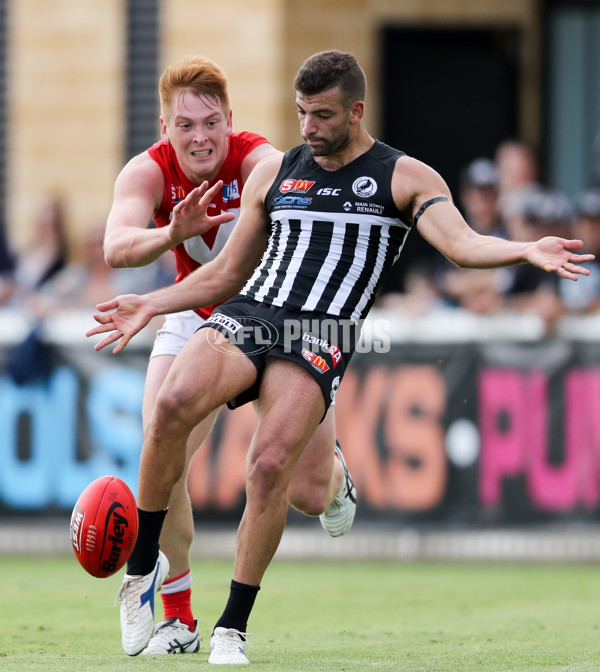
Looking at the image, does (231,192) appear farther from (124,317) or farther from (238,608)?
(238,608)

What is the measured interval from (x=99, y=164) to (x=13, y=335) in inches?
165

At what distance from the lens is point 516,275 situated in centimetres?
1138

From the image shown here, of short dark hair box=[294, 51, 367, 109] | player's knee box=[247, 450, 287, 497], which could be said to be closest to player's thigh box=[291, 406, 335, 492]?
player's knee box=[247, 450, 287, 497]

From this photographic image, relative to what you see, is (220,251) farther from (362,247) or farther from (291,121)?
(291,121)

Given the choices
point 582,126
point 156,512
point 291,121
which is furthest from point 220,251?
point 582,126

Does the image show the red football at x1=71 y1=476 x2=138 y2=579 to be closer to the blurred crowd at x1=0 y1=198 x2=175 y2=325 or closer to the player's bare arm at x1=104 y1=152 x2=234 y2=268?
the player's bare arm at x1=104 y1=152 x2=234 y2=268

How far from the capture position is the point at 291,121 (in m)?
14.8

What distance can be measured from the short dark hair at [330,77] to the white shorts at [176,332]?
4.58 feet

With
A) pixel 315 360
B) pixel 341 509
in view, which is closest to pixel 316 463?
pixel 341 509

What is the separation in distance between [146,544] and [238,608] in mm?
608

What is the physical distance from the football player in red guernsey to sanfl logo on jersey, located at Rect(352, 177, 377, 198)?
A: 59cm

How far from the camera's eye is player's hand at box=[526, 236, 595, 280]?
5652mm

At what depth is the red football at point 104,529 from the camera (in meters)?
6.27

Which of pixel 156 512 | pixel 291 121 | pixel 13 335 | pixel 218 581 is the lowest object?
pixel 218 581
